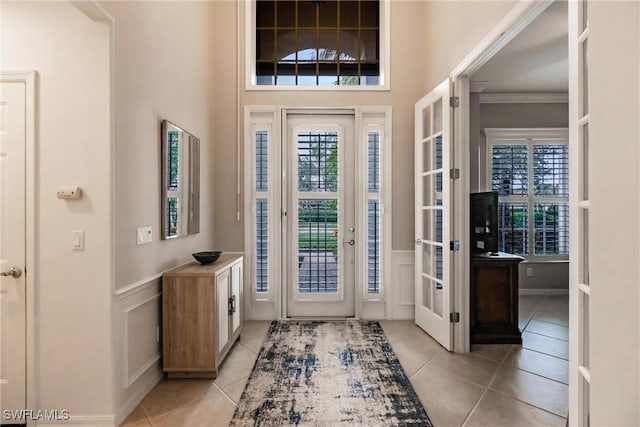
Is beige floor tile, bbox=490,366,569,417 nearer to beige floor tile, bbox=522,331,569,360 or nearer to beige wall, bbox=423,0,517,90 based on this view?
beige floor tile, bbox=522,331,569,360

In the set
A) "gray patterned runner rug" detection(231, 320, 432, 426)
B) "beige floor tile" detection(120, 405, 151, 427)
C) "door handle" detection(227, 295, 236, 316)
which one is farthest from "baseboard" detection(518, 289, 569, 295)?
"beige floor tile" detection(120, 405, 151, 427)

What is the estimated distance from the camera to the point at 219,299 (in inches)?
105

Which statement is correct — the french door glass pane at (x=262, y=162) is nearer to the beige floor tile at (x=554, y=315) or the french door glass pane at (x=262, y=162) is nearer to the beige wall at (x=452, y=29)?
the beige wall at (x=452, y=29)

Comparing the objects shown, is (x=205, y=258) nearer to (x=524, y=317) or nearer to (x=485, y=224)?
(x=485, y=224)

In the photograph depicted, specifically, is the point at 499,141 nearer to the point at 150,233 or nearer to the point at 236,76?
the point at 236,76

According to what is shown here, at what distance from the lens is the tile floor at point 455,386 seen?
210 centimetres

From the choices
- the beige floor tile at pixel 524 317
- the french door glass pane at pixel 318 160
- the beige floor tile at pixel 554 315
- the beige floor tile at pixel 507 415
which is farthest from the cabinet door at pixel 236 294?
the beige floor tile at pixel 554 315

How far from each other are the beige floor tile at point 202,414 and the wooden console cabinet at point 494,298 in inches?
93.1

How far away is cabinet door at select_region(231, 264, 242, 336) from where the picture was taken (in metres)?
3.06

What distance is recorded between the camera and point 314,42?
13.5 ft

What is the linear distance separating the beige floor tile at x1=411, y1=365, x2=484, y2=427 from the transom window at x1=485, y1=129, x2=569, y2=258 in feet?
10.5

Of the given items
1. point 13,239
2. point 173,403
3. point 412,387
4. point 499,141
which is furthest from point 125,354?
point 499,141

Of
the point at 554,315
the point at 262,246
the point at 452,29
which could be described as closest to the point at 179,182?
the point at 262,246

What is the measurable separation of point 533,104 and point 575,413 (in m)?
4.98
